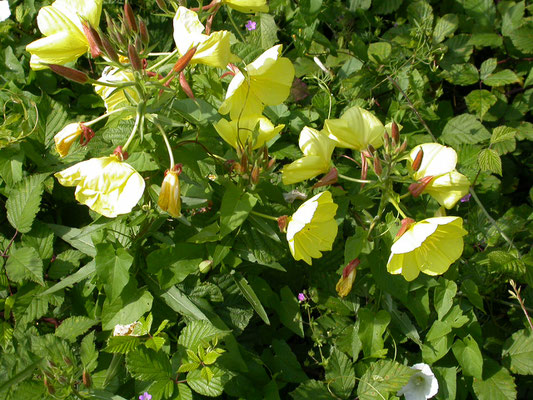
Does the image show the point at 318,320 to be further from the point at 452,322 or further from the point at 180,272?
the point at 180,272

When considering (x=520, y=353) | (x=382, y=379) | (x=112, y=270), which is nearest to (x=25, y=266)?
(x=112, y=270)

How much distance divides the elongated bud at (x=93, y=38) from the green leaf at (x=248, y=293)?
0.76m

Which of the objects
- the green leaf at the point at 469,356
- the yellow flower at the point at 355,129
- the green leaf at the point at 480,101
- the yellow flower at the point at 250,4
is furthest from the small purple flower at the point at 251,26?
the green leaf at the point at 469,356

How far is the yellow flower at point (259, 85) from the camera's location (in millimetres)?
1308

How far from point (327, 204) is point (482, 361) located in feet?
2.59

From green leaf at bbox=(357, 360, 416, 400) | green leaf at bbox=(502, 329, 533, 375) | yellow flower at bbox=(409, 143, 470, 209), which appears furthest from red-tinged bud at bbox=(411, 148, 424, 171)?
green leaf at bbox=(502, 329, 533, 375)

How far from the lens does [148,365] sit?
4.44 feet

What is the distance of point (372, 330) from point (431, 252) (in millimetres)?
351

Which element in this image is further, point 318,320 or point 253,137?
point 318,320

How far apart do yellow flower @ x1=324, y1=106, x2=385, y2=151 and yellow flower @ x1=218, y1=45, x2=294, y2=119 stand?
0.60 ft

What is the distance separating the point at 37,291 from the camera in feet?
5.12

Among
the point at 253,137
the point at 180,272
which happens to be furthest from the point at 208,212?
the point at 253,137

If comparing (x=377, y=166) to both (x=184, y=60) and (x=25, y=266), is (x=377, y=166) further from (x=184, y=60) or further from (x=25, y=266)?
(x=25, y=266)

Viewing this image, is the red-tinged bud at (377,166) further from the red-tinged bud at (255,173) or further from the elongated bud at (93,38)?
the elongated bud at (93,38)
